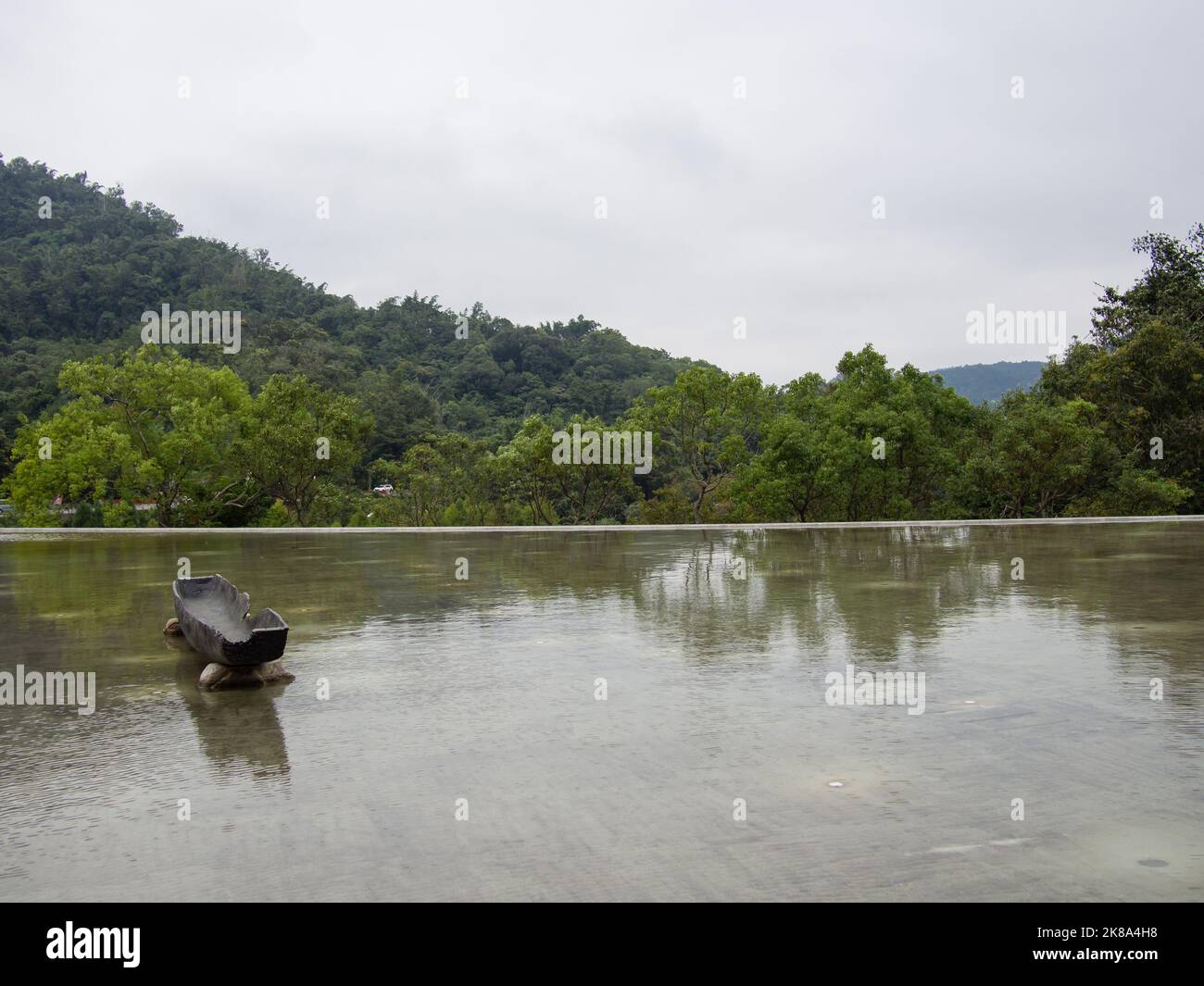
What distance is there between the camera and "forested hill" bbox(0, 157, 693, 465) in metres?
37.9

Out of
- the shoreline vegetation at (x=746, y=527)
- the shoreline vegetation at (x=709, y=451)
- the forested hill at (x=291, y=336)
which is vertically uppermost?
the forested hill at (x=291, y=336)

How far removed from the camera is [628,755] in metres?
4.54

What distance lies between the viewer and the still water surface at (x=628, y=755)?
10.7 feet

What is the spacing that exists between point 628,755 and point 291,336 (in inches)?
1719

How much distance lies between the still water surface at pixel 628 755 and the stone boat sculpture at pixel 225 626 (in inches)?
9.4

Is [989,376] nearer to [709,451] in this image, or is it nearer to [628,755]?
[709,451]

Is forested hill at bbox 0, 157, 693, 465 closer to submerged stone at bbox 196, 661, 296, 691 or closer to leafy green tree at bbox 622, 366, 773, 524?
leafy green tree at bbox 622, 366, 773, 524

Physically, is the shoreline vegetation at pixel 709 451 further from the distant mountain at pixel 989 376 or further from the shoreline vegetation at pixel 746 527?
the distant mountain at pixel 989 376

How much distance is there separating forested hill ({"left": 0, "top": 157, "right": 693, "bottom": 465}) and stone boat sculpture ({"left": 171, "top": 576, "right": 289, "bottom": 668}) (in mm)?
20409

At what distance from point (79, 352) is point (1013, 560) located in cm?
3979

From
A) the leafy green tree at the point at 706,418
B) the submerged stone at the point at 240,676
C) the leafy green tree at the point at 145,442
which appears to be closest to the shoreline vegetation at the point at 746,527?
the leafy green tree at the point at 145,442

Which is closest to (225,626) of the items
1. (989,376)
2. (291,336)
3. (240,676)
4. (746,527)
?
(240,676)

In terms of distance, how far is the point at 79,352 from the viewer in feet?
136

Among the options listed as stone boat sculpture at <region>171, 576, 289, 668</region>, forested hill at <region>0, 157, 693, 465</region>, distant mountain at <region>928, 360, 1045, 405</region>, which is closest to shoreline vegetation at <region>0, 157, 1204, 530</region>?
forested hill at <region>0, 157, 693, 465</region>
